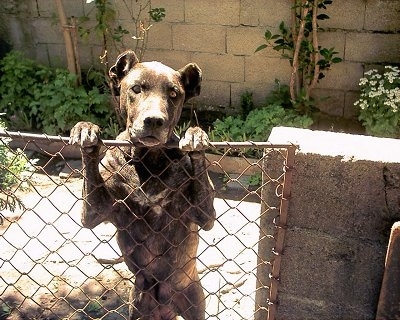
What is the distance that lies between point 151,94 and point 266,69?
15.0ft

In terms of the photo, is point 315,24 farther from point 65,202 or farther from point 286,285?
point 286,285

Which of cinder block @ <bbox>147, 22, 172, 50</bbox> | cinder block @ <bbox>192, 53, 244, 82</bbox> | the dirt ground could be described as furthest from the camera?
cinder block @ <bbox>147, 22, 172, 50</bbox>

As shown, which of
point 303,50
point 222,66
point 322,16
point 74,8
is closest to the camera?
point 322,16

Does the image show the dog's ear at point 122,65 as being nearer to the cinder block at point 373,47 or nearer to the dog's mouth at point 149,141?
the dog's mouth at point 149,141

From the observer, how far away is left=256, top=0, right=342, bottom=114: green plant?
635 centimetres

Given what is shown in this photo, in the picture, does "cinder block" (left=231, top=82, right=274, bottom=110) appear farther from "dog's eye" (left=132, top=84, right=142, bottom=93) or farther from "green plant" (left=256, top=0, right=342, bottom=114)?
"dog's eye" (left=132, top=84, right=142, bottom=93)

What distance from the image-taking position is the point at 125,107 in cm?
277

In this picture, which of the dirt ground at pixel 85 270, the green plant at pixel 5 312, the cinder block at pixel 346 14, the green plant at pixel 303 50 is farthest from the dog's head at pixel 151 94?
the cinder block at pixel 346 14

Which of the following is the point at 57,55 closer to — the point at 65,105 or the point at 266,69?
the point at 65,105

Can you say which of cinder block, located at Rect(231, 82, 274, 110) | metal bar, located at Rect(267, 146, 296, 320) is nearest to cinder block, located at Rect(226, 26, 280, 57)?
cinder block, located at Rect(231, 82, 274, 110)

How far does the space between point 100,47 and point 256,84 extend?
7.18 feet

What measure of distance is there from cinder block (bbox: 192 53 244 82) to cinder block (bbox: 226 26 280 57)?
0.11m

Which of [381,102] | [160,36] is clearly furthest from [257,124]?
[160,36]

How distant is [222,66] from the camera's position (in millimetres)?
7137
